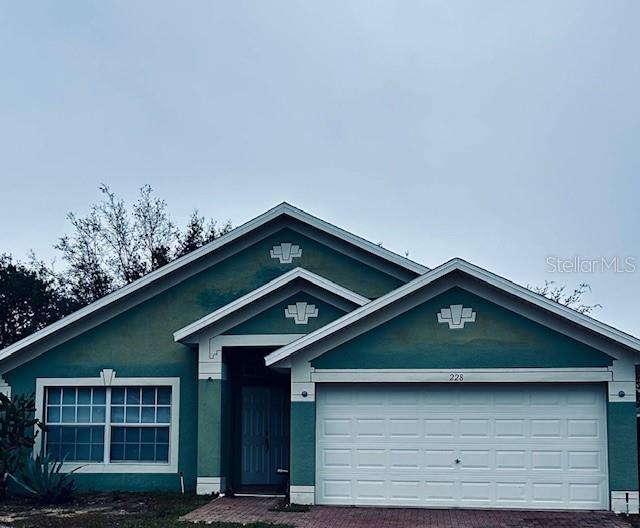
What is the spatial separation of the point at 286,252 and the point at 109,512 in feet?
20.9

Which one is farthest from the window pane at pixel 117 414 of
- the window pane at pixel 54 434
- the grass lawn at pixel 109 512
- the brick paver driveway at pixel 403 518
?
the brick paver driveway at pixel 403 518

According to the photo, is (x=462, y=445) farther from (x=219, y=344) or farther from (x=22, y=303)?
(x=22, y=303)

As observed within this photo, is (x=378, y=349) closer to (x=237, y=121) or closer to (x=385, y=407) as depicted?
(x=385, y=407)

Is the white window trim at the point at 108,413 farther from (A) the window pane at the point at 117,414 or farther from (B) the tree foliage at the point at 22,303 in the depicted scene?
(B) the tree foliage at the point at 22,303

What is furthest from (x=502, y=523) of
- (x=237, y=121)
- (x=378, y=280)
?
(x=237, y=121)

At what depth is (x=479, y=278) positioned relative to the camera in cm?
1516

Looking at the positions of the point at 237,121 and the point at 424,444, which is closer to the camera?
the point at 424,444

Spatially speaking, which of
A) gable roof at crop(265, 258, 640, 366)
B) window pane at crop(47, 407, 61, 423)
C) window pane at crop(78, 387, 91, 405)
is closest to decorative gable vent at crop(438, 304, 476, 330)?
gable roof at crop(265, 258, 640, 366)

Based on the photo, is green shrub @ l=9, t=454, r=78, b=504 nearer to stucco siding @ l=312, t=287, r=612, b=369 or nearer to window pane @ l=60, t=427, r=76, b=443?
window pane @ l=60, t=427, r=76, b=443

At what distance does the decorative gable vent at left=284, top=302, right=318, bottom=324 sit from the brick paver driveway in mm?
3566

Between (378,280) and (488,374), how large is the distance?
4135 mm

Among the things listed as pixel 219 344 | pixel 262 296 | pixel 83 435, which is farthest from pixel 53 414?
pixel 262 296

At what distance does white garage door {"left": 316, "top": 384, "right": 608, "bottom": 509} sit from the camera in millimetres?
15031

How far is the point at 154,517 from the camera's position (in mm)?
14391
